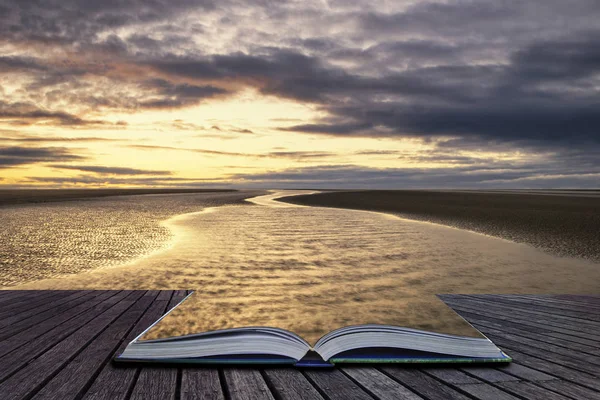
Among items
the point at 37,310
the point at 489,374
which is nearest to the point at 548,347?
the point at 489,374

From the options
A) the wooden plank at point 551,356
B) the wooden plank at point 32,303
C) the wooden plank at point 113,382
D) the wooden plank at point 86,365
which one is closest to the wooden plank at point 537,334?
the wooden plank at point 551,356

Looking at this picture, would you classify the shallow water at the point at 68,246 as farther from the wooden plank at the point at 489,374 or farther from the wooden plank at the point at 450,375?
the wooden plank at the point at 489,374

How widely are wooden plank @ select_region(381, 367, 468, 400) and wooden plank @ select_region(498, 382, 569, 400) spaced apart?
42 centimetres

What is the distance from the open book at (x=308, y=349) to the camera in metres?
3.61

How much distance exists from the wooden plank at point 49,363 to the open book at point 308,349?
600 millimetres

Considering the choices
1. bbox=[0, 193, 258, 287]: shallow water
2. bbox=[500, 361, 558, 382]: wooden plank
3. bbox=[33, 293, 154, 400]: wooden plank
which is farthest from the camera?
bbox=[0, 193, 258, 287]: shallow water

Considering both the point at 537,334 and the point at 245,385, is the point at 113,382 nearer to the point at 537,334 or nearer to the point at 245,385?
the point at 245,385

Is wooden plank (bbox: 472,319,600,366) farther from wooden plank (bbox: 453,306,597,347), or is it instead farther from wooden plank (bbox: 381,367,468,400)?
wooden plank (bbox: 381,367,468,400)

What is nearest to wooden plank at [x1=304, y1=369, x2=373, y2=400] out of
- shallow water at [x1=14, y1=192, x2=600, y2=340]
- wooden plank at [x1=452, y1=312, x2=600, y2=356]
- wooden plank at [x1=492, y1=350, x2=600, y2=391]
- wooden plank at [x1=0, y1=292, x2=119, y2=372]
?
wooden plank at [x1=492, y1=350, x2=600, y2=391]

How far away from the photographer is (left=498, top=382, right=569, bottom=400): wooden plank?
3156 millimetres

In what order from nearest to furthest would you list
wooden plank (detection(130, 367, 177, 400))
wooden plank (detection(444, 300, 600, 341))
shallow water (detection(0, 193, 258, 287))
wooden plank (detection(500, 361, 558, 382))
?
wooden plank (detection(130, 367, 177, 400)) < wooden plank (detection(500, 361, 558, 382)) < wooden plank (detection(444, 300, 600, 341)) < shallow water (detection(0, 193, 258, 287))

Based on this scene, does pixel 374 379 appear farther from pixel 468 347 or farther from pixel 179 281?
pixel 179 281

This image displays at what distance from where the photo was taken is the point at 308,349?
3.72 m

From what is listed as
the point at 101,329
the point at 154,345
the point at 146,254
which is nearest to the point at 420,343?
the point at 154,345
